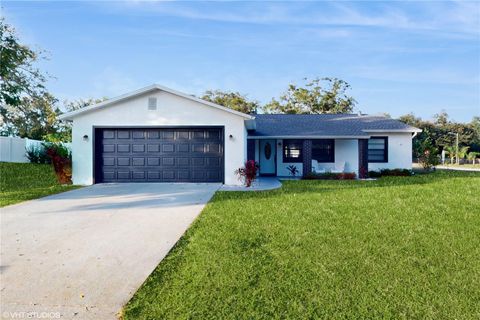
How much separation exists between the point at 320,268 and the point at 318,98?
1444 inches

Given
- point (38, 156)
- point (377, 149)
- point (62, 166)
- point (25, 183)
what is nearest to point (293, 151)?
point (377, 149)

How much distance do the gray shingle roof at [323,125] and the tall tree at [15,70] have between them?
13.7m

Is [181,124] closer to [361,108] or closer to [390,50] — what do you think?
[390,50]

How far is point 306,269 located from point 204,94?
39308 mm

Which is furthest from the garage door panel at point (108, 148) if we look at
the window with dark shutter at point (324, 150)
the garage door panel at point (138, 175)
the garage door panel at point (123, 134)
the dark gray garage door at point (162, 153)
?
the window with dark shutter at point (324, 150)

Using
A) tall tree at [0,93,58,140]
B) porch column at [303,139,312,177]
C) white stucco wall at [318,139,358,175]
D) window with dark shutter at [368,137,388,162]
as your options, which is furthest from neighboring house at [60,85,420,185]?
tall tree at [0,93,58,140]

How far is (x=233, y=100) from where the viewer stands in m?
38.9

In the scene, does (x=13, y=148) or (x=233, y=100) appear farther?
(x=233, y=100)

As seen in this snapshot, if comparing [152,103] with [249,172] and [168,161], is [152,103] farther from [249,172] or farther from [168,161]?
[249,172]

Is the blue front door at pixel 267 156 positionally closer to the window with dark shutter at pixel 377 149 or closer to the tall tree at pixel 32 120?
the window with dark shutter at pixel 377 149

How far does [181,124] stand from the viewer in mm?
13555

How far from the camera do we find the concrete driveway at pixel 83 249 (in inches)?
132

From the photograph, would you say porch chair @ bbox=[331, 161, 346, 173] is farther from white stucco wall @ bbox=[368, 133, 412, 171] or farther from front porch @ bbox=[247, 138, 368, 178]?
white stucco wall @ bbox=[368, 133, 412, 171]

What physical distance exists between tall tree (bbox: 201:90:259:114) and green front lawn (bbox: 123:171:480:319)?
31919mm
